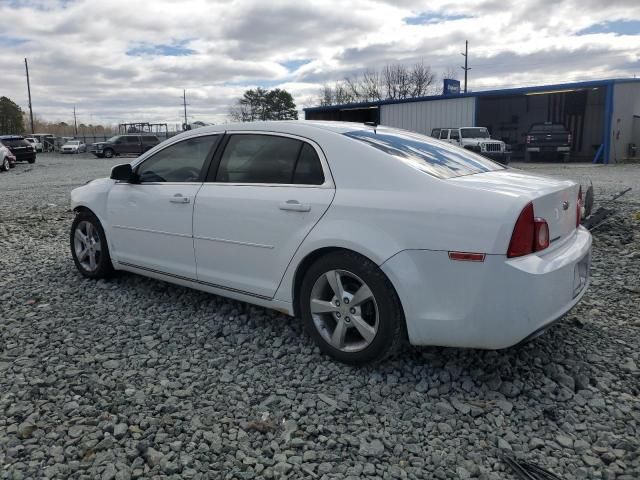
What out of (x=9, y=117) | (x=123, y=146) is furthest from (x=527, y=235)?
(x=9, y=117)

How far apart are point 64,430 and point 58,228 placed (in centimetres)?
637

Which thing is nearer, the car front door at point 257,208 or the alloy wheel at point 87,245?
the car front door at point 257,208

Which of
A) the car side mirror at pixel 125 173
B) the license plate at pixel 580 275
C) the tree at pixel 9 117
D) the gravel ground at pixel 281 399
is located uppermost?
the tree at pixel 9 117

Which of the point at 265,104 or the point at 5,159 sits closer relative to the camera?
the point at 5,159

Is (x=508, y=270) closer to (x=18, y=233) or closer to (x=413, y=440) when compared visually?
(x=413, y=440)

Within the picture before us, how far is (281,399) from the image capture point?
3033mm

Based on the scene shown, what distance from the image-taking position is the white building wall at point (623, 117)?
26188mm

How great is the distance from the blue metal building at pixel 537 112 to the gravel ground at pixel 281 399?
25.8 metres

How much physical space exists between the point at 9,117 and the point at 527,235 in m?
73.5

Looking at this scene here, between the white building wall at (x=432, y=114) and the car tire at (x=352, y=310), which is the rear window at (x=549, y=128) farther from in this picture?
the car tire at (x=352, y=310)

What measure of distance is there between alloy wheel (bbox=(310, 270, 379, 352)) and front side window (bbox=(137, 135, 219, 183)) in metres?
1.47

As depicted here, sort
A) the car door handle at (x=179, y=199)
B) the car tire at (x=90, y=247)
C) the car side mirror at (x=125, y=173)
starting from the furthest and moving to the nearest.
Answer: the car tire at (x=90, y=247) < the car side mirror at (x=125, y=173) < the car door handle at (x=179, y=199)

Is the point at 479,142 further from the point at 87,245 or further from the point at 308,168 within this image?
the point at 308,168

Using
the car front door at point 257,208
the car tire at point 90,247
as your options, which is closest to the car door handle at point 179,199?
the car front door at point 257,208
